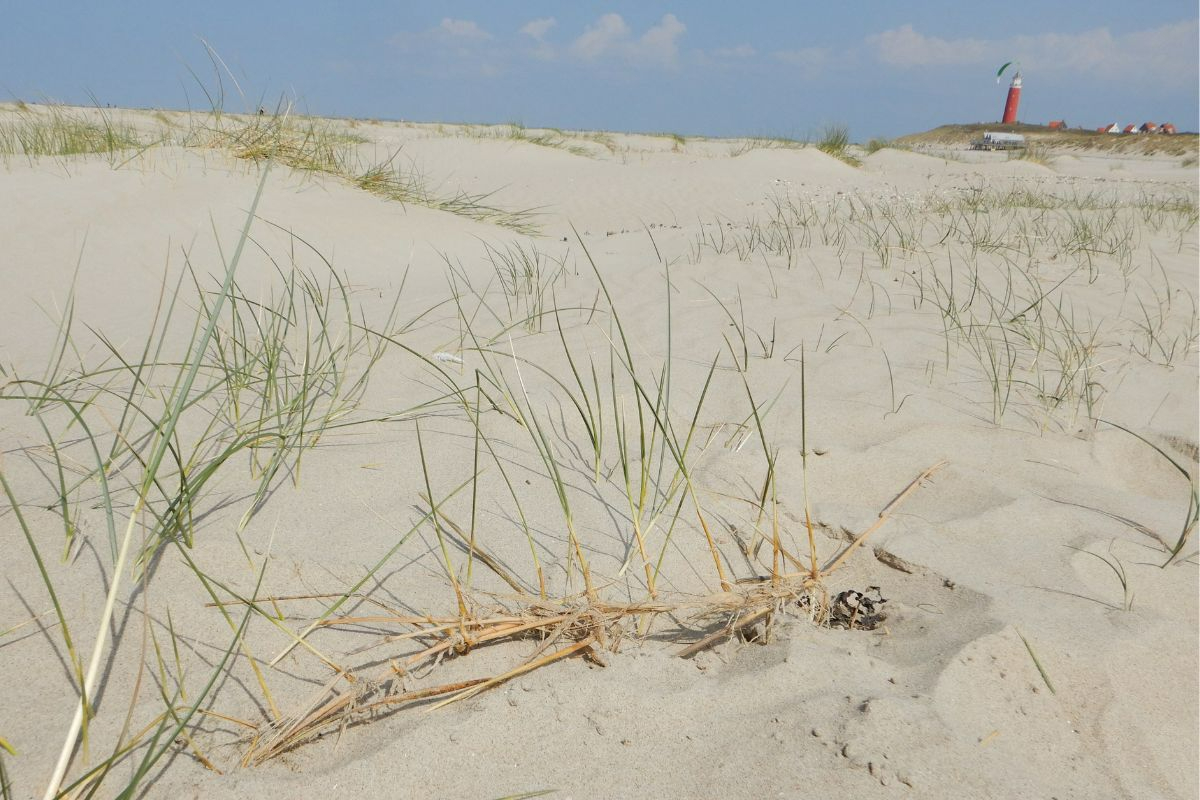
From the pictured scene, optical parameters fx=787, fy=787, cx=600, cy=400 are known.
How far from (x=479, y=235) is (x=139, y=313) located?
223 cm

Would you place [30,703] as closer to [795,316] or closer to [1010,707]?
[1010,707]

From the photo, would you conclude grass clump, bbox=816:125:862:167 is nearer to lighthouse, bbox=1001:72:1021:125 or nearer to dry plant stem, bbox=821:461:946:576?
dry plant stem, bbox=821:461:946:576

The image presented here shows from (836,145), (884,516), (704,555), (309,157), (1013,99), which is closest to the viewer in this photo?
(704,555)

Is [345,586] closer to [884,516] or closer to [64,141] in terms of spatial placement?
[884,516]

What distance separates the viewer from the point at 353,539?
56.8 inches

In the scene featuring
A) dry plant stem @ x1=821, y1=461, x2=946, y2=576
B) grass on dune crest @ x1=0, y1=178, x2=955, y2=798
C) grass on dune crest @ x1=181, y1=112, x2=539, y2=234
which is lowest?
dry plant stem @ x1=821, y1=461, x2=946, y2=576

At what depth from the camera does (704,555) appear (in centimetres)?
150

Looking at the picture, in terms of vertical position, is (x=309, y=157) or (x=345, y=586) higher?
(x=309, y=157)

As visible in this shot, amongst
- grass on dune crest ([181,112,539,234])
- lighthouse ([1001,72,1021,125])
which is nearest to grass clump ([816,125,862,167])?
grass on dune crest ([181,112,539,234])

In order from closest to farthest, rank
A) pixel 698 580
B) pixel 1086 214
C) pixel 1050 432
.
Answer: pixel 698 580, pixel 1050 432, pixel 1086 214

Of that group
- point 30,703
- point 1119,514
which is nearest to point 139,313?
point 30,703

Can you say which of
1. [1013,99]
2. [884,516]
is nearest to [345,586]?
[884,516]

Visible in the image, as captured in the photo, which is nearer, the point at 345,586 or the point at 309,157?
the point at 345,586

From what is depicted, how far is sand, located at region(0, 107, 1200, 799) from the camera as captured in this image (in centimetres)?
100
